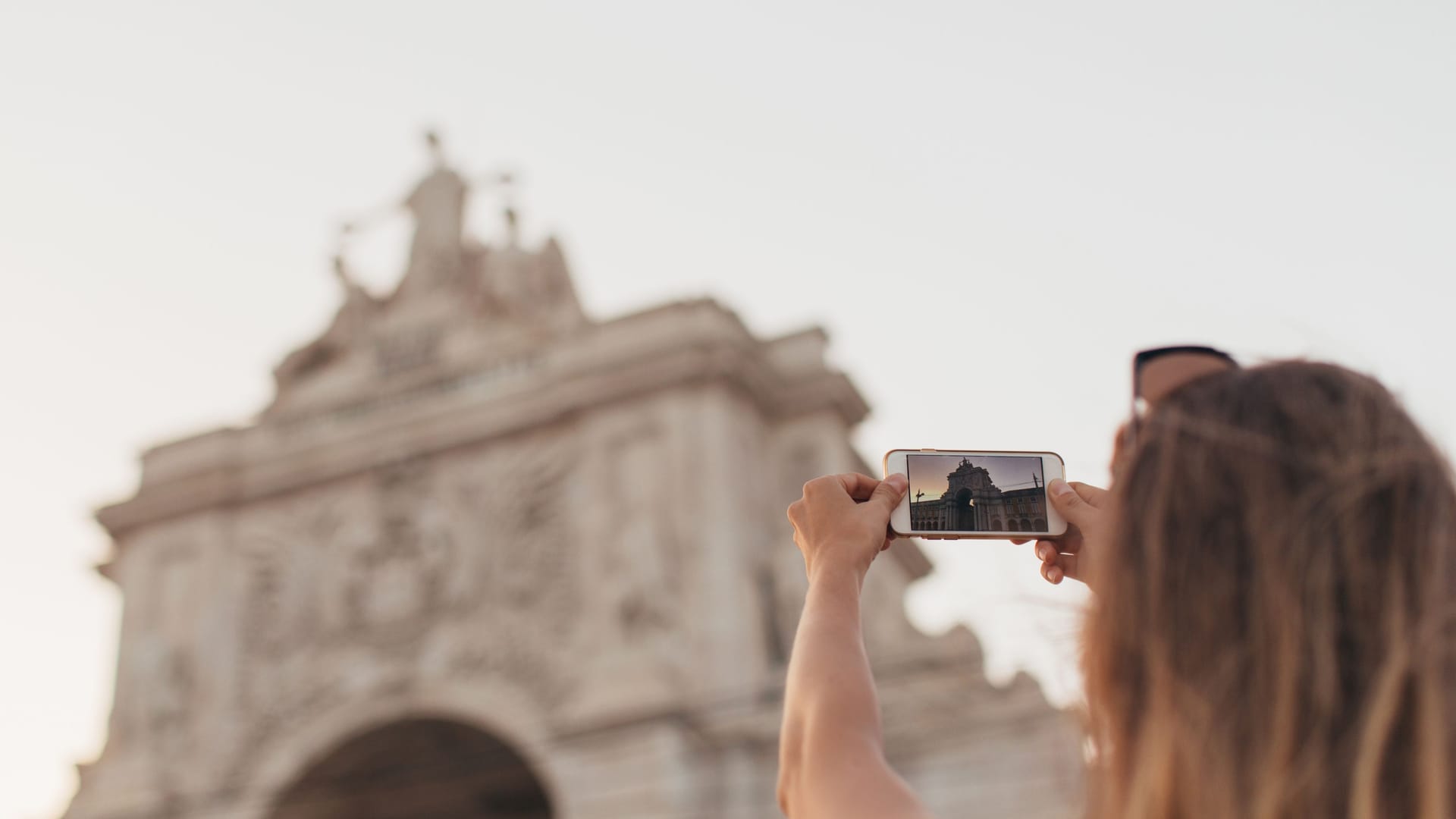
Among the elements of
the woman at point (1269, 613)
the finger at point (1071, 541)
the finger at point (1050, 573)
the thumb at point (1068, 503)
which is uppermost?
the thumb at point (1068, 503)

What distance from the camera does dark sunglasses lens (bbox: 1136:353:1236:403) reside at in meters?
1.71

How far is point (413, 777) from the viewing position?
850 inches

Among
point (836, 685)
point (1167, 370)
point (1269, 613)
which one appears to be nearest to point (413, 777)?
point (836, 685)

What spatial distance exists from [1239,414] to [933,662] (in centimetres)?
1698

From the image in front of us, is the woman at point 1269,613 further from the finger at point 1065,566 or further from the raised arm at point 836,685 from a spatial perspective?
the finger at point 1065,566

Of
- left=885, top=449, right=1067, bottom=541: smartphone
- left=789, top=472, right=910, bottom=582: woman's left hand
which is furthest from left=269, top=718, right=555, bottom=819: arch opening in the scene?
left=789, top=472, right=910, bottom=582: woman's left hand

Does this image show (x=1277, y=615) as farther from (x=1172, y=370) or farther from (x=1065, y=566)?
(x=1065, y=566)

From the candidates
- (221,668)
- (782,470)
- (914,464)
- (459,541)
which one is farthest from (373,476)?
(914,464)

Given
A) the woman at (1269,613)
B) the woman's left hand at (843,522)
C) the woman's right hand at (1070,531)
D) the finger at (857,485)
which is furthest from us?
the woman's right hand at (1070,531)

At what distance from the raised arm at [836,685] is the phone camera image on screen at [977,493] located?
14 centimetres

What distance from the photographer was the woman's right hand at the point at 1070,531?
89.6 inches

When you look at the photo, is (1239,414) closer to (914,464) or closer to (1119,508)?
(1119,508)

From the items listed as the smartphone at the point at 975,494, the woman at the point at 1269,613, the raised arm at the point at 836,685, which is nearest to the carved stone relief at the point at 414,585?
the smartphone at the point at 975,494

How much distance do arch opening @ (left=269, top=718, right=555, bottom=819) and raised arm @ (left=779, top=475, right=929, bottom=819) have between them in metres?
18.5
